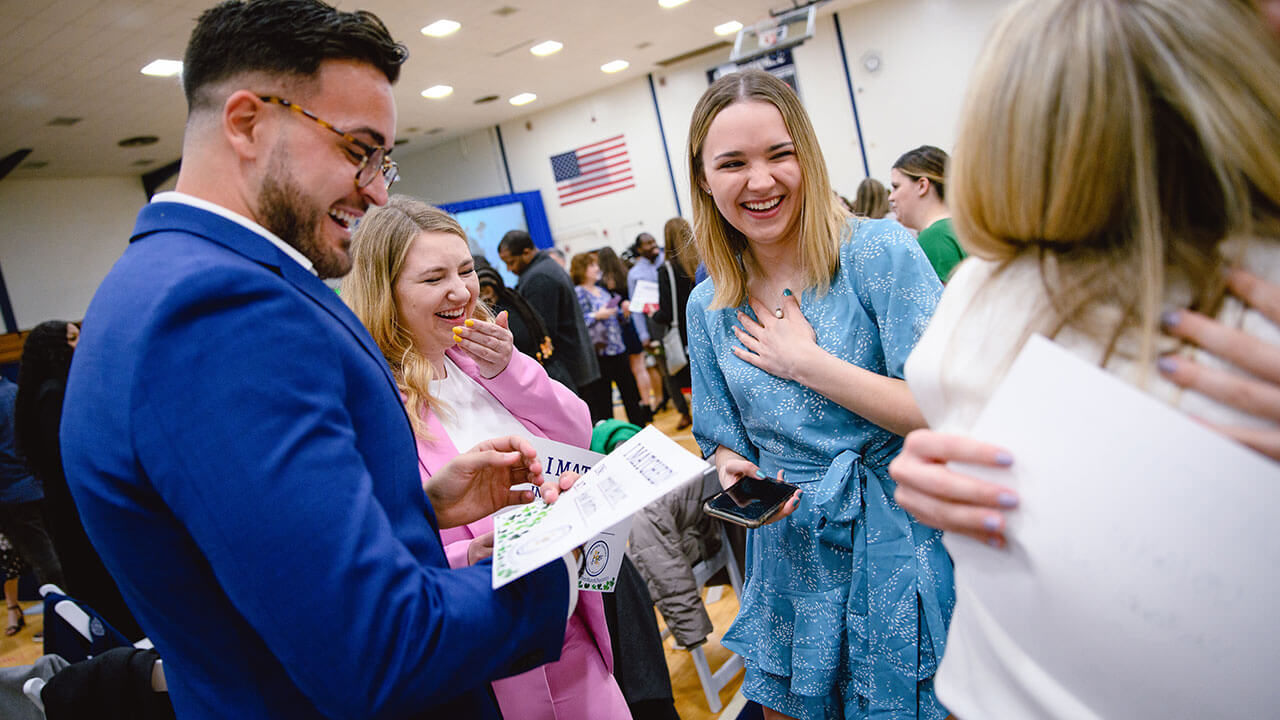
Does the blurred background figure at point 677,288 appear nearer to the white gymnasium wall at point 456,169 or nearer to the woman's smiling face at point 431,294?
the woman's smiling face at point 431,294

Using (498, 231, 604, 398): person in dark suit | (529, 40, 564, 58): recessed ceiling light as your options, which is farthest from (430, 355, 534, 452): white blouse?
(529, 40, 564, 58): recessed ceiling light

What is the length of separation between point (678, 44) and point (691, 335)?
1035 centimetres

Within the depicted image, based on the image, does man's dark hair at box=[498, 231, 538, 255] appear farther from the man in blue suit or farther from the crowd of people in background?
the man in blue suit

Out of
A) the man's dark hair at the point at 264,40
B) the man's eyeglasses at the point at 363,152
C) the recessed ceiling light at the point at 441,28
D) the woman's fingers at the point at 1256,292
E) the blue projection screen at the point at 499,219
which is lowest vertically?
the woman's fingers at the point at 1256,292

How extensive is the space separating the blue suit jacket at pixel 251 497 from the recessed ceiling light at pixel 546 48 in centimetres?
943

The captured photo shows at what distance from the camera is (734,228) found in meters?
1.74


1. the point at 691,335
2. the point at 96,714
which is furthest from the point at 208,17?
the point at 96,714

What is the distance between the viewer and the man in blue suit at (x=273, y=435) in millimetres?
740

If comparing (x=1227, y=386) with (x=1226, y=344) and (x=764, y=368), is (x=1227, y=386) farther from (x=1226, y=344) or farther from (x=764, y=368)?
(x=764, y=368)

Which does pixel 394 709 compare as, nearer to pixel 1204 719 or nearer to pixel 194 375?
pixel 194 375

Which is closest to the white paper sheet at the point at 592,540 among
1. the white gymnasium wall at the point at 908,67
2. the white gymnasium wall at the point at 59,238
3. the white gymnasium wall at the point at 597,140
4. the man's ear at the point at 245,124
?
the man's ear at the point at 245,124

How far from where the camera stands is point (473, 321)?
1805mm

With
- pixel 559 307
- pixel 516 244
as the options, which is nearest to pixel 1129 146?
pixel 559 307

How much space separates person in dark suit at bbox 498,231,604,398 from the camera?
5.11 metres
